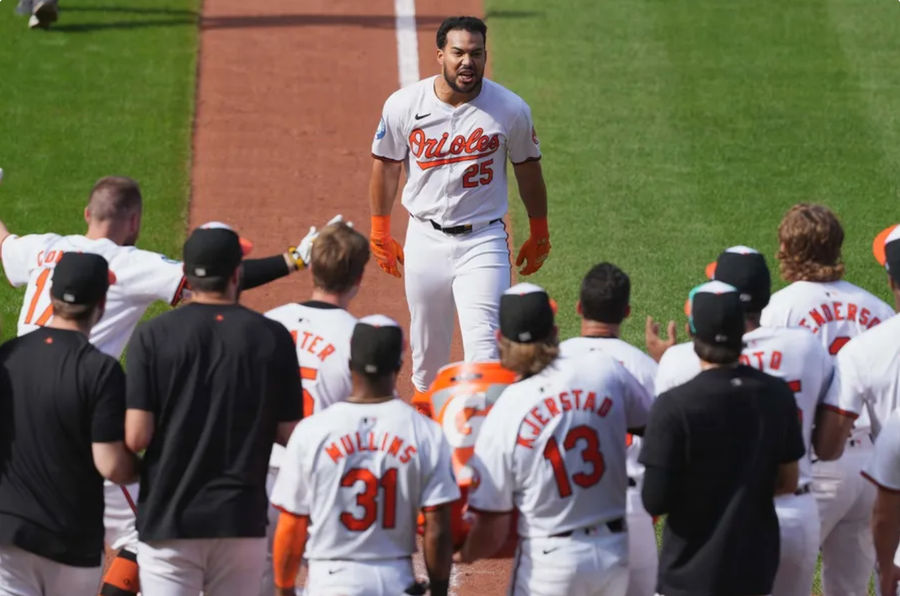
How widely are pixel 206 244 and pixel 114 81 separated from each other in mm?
8657

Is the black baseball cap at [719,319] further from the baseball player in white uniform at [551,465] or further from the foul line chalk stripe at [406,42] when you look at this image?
the foul line chalk stripe at [406,42]

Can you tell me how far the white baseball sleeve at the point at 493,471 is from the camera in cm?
494

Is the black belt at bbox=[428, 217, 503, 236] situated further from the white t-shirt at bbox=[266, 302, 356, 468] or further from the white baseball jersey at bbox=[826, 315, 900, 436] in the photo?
the white baseball jersey at bbox=[826, 315, 900, 436]

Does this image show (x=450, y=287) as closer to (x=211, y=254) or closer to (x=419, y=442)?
(x=211, y=254)

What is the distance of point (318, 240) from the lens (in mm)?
5504

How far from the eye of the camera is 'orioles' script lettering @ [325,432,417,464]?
4816mm

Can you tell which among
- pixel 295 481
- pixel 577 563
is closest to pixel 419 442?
pixel 295 481

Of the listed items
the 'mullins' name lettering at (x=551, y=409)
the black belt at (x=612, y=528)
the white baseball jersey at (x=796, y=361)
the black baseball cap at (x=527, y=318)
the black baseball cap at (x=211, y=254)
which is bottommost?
the black belt at (x=612, y=528)

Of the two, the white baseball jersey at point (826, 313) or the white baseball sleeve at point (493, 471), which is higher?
the white baseball jersey at point (826, 313)

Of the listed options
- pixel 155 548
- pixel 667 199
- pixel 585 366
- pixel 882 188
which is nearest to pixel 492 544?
pixel 585 366

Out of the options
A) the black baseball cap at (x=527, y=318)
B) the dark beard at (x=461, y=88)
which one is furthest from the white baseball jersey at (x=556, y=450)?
the dark beard at (x=461, y=88)

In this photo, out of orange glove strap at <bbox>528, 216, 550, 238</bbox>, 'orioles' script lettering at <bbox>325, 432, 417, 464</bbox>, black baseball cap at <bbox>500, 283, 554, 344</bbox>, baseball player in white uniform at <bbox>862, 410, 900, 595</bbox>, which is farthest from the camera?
orange glove strap at <bbox>528, 216, 550, 238</bbox>

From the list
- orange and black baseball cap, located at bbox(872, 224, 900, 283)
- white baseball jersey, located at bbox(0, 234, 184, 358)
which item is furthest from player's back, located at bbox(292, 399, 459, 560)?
orange and black baseball cap, located at bbox(872, 224, 900, 283)

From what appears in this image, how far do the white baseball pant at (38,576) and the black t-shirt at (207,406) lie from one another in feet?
1.13
